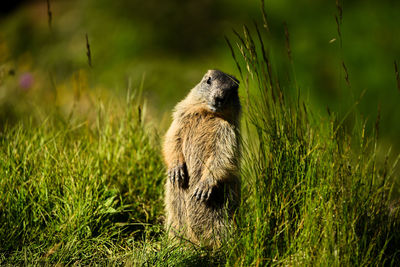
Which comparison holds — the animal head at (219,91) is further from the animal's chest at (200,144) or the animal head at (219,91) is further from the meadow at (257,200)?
the meadow at (257,200)

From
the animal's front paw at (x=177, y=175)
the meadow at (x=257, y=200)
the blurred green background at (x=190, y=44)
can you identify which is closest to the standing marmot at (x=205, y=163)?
the animal's front paw at (x=177, y=175)

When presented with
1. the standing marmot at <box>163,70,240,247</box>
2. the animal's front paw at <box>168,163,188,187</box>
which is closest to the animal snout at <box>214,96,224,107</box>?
the standing marmot at <box>163,70,240,247</box>

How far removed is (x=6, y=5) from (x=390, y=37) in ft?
36.1

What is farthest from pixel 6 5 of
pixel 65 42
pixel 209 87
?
pixel 209 87

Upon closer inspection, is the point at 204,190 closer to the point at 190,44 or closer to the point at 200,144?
the point at 200,144

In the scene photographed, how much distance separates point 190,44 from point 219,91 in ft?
27.8

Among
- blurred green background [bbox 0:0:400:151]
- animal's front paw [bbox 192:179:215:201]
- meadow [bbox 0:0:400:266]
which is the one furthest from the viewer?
blurred green background [bbox 0:0:400:151]

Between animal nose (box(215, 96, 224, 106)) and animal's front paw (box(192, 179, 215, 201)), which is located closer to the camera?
animal's front paw (box(192, 179, 215, 201))

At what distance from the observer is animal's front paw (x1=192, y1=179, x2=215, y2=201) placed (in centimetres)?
356

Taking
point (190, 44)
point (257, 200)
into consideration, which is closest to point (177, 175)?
point (257, 200)

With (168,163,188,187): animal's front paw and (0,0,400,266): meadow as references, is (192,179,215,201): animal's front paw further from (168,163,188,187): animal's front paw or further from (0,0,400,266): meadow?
(0,0,400,266): meadow

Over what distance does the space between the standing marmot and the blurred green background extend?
4718mm

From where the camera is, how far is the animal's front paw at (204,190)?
3.56 m

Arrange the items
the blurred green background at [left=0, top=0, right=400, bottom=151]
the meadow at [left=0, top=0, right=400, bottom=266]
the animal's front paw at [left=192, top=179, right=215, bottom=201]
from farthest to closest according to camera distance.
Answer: the blurred green background at [left=0, top=0, right=400, bottom=151]
the animal's front paw at [left=192, top=179, right=215, bottom=201]
the meadow at [left=0, top=0, right=400, bottom=266]
